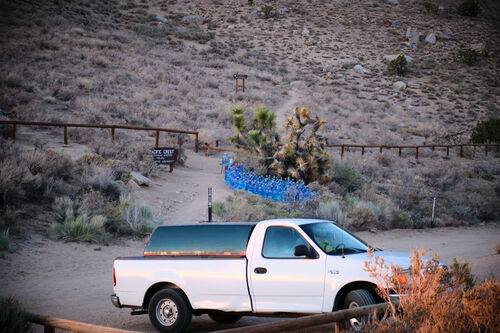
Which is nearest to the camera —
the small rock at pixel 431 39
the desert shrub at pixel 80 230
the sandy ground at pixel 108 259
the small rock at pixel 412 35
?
the sandy ground at pixel 108 259

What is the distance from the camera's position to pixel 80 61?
4241cm

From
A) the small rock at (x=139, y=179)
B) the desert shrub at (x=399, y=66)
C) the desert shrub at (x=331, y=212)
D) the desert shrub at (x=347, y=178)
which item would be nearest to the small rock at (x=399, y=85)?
the desert shrub at (x=399, y=66)

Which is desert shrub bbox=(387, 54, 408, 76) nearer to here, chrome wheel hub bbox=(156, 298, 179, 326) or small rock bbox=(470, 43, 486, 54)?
small rock bbox=(470, 43, 486, 54)

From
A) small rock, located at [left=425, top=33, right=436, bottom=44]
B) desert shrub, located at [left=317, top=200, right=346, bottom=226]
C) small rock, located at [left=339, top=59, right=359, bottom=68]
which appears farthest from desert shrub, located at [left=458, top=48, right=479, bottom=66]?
desert shrub, located at [left=317, top=200, right=346, bottom=226]

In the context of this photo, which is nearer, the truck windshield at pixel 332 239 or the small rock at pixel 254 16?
the truck windshield at pixel 332 239

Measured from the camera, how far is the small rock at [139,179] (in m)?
18.6

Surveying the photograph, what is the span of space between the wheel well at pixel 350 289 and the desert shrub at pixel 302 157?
47.5 ft

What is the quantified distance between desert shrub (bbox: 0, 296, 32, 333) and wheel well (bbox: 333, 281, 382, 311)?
398cm

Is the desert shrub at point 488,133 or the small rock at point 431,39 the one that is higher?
the small rock at point 431,39

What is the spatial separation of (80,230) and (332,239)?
8.33 metres

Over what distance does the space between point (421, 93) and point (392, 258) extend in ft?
192

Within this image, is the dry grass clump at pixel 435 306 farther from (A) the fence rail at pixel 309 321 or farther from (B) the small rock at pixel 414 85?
(B) the small rock at pixel 414 85

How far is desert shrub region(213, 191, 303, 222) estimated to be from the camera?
51.7ft

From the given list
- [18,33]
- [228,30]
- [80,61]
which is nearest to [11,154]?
[80,61]
